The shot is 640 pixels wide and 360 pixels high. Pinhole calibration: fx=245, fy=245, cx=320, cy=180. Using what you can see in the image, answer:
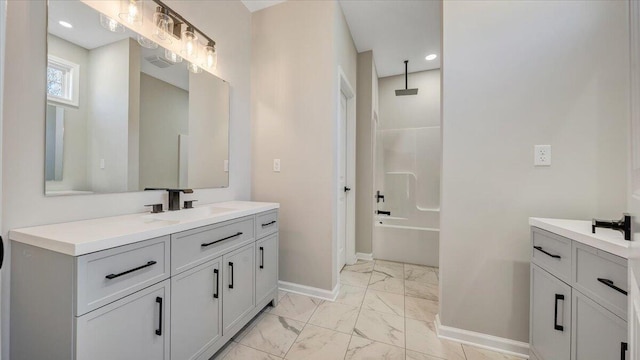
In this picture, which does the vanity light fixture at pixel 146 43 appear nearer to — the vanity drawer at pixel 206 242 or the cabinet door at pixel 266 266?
the vanity drawer at pixel 206 242

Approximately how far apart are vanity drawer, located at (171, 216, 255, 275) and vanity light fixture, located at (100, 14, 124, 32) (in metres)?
1.19

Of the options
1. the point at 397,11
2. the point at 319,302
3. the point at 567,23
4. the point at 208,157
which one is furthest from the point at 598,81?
the point at 208,157

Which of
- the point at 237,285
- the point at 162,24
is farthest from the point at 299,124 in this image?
the point at 237,285

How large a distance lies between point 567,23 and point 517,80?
377 millimetres

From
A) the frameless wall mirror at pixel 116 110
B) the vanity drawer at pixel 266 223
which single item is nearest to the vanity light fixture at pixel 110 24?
the frameless wall mirror at pixel 116 110

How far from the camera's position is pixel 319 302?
6.77 feet

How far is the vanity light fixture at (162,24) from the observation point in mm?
1525

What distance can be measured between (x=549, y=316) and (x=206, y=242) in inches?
69.1

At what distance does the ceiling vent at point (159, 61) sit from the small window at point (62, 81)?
0.42 m

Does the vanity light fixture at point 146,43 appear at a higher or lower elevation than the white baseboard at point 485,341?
higher

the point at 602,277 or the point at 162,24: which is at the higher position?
the point at 162,24

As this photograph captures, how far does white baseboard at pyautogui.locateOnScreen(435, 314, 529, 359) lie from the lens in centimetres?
148

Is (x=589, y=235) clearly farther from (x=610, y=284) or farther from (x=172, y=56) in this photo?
(x=172, y=56)

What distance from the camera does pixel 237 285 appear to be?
1.52m
